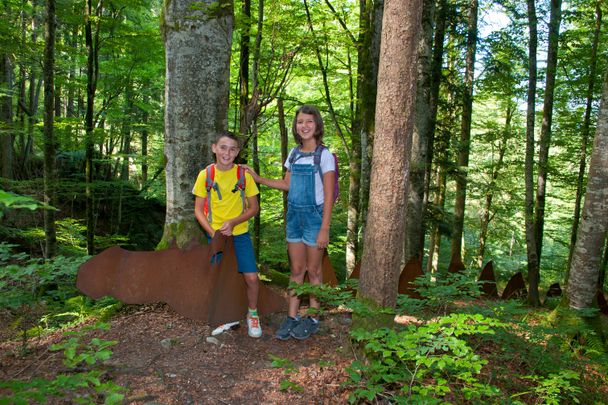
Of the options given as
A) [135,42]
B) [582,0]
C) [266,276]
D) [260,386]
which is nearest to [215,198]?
[260,386]

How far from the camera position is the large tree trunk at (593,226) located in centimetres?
501

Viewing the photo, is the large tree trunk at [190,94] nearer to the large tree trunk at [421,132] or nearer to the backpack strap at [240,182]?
the backpack strap at [240,182]

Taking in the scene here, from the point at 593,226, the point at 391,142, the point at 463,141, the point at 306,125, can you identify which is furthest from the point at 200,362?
the point at 463,141

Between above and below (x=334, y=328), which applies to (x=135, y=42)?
above

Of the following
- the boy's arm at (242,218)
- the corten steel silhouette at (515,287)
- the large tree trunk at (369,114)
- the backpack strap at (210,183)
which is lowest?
the corten steel silhouette at (515,287)

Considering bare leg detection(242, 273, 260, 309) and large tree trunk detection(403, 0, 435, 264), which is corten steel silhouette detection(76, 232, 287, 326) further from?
large tree trunk detection(403, 0, 435, 264)

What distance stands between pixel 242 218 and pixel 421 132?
4.41m

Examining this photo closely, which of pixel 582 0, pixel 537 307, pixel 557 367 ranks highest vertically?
pixel 582 0

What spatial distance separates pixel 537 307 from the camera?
8961 millimetres

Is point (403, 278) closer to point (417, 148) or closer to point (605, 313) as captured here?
point (417, 148)

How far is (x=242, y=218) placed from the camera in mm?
3738

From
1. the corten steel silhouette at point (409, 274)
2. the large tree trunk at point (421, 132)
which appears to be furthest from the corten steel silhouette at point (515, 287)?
the corten steel silhouette at point (409, 274)

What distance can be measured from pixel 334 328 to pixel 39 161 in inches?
634

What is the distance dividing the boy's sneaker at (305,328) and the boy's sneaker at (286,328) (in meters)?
0.04
